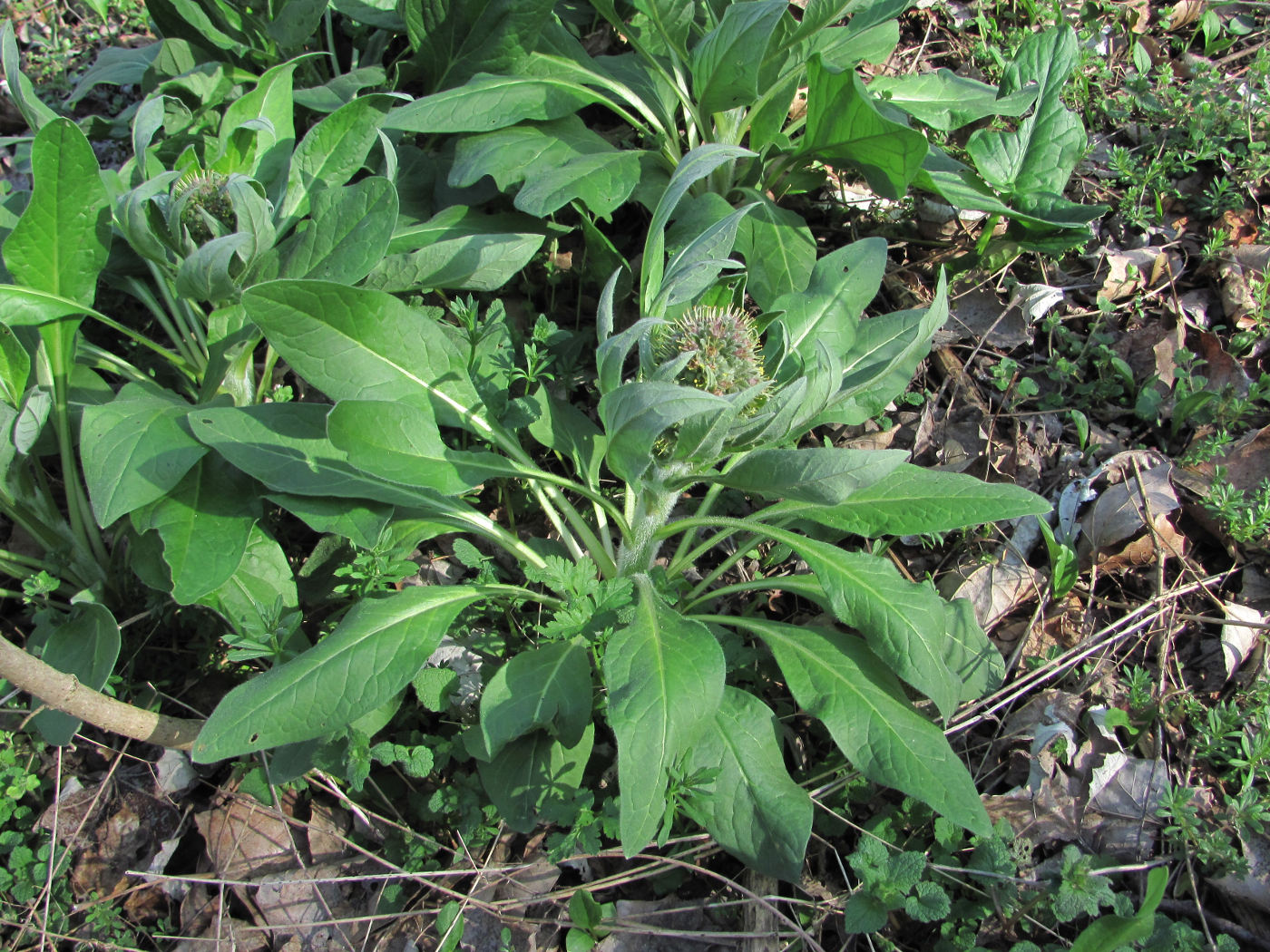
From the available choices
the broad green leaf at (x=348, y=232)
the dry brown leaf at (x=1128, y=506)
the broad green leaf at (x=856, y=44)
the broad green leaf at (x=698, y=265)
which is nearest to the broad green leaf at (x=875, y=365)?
the broad green leaf at (x=698, y=265)

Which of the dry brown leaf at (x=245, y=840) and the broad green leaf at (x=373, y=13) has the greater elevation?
the broad green leaf at (x=373, y=13)

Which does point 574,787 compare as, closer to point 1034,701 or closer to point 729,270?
point 1034,701

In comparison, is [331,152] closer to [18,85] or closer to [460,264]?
[460,264]

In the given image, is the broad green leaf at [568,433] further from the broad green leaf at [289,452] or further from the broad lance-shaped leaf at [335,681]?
the broad lance-shaped leaf at [335,681]

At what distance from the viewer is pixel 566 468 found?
11.2ft

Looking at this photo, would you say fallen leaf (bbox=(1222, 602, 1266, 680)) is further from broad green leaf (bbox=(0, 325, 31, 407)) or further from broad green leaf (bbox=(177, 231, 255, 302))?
broad green leaf (bbox=(0, 325, 31, 407))

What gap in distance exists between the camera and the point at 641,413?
2.15m

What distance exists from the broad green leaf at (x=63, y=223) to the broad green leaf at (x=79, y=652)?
115 cm

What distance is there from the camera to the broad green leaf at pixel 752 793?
2264 millimetres

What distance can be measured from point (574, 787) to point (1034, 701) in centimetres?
154

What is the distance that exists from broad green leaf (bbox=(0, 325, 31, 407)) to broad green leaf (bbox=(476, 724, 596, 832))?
203cm

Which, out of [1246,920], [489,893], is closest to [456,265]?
[489,893]

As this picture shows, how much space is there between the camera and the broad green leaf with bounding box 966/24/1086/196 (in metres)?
3.56

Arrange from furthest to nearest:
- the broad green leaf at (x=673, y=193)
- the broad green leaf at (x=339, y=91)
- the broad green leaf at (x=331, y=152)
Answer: the broad green leaf at (x=339, y=91)
the broad green leaf at (x=331, y=152)
the broad green leaf at (x=673, y=193)
